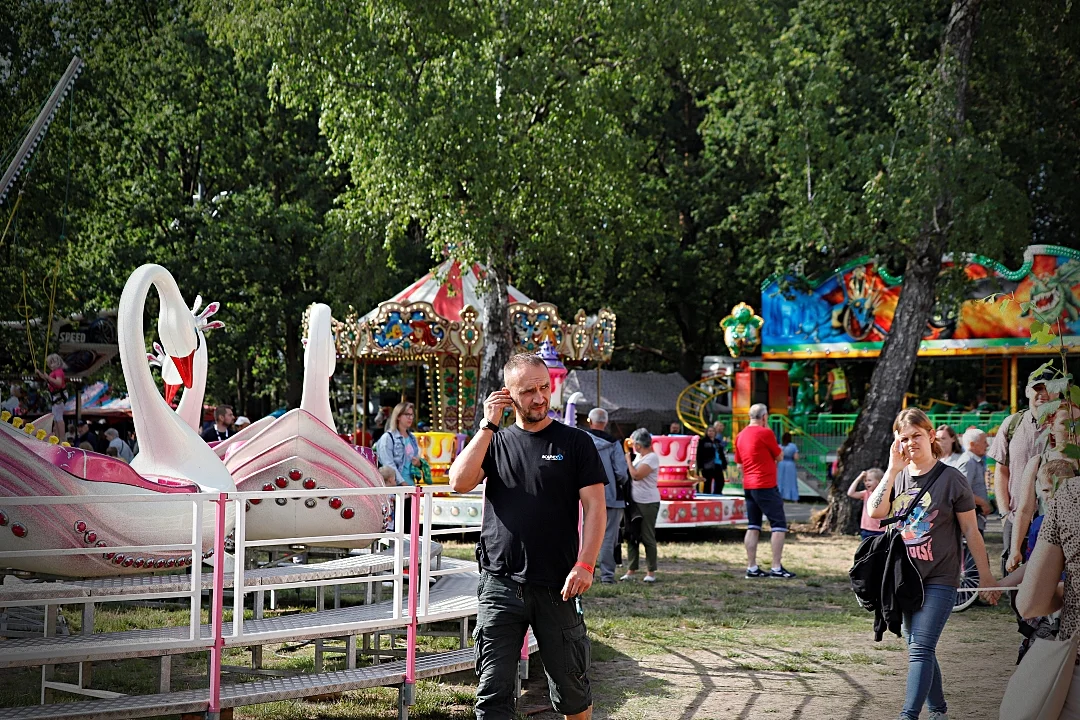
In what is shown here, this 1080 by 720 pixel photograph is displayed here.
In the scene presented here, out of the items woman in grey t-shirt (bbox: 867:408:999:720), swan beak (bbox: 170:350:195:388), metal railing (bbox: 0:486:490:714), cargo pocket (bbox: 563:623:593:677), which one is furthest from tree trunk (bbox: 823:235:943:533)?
cargo pocket (bbox: 563:623:593:677)

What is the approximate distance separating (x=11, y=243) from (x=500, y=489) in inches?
627

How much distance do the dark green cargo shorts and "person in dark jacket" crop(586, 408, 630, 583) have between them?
23.8 feet

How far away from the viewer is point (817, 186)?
1906cm

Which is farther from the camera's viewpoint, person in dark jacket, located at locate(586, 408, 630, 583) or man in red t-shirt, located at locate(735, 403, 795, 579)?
man in red t-shirt, located at locate(735, 403, 795, 579)

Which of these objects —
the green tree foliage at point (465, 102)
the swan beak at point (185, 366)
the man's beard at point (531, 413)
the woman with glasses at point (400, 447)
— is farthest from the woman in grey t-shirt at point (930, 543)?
the green tree foliage at point (465, 102)

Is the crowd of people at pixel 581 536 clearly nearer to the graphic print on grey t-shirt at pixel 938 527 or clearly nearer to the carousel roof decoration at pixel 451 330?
the graphic print on grey t-shirt at pixel 938 527

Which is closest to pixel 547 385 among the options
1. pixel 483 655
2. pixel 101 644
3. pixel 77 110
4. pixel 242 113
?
pixel 483 655

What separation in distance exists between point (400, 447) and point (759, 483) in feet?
12.9

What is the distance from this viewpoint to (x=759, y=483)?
44.0ft

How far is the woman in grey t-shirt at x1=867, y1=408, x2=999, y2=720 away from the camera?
621 centimetres

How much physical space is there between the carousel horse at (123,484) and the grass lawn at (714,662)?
1114mm

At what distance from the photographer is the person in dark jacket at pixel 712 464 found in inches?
869

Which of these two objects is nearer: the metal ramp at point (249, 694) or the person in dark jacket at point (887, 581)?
the metal ramp at point (249, 694)

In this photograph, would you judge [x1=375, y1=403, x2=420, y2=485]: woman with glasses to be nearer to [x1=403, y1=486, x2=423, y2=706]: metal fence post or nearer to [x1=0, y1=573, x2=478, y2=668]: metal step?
[x1=0, y1=573, x2=478, y2=668]: metal step
